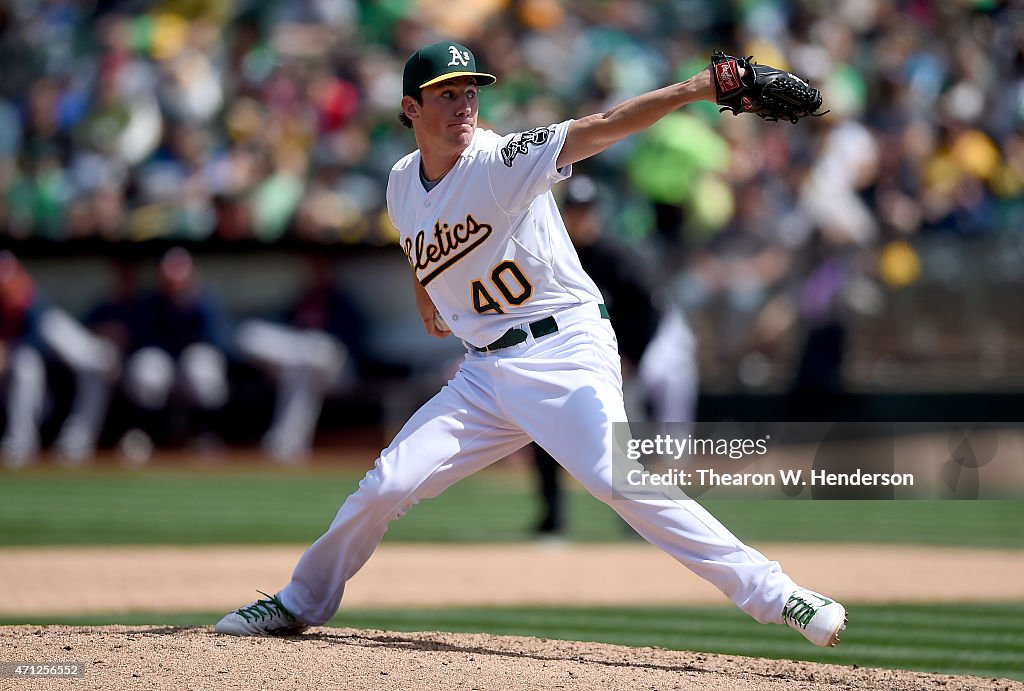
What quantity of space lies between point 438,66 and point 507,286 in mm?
766

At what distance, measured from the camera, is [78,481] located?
517 inches

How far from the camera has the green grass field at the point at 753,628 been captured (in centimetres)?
575

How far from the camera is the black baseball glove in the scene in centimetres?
430

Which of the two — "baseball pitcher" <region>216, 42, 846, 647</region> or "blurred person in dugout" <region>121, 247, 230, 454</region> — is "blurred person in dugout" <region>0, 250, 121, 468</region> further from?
"baseball pitcher" <region>216, 42, 846, 647</region>

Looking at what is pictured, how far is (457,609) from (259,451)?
315 inches

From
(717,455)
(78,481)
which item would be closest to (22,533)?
(78,481)

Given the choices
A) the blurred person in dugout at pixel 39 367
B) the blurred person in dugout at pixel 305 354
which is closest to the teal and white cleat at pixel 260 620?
the blurred person in dugout at pixel 305 354

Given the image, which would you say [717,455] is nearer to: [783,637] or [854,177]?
[854,177]

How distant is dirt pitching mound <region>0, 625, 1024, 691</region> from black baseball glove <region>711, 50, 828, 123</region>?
1777 millimetres

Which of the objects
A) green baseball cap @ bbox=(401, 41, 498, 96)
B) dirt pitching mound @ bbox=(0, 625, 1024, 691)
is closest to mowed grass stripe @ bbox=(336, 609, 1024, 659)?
dirt pitching mound @ bbox=(0, 625, 1024, 691)

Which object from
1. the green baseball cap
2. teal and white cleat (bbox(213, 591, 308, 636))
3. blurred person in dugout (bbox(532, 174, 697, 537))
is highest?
blurred person in dugout (bbox(532, 174, 697, 537))

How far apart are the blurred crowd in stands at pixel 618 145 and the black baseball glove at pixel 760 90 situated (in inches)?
Answer: 298

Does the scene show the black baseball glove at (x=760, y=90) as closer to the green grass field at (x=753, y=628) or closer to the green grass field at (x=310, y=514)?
the green grass field at (x=753, y=628)

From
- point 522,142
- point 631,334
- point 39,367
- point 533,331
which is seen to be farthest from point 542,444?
point 39,367
